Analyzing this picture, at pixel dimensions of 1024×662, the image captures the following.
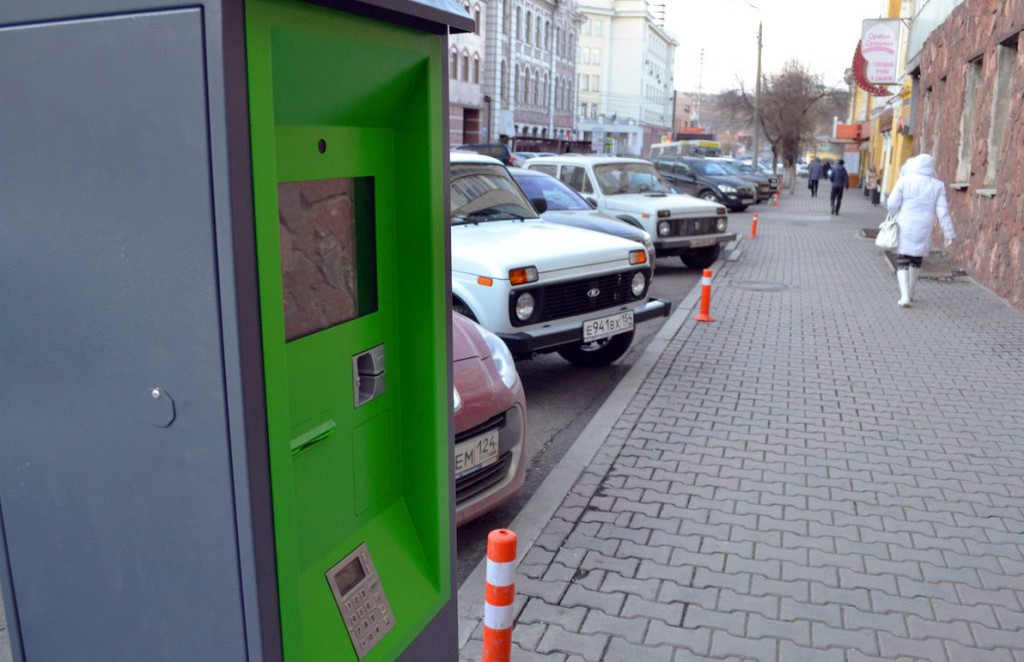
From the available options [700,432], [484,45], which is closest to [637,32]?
[484,45]

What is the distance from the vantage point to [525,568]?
163 inches

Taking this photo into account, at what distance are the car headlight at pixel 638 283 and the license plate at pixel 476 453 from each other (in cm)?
343

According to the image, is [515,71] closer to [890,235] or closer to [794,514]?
[890,235]

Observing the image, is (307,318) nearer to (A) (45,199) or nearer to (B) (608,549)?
(A) (45,199)

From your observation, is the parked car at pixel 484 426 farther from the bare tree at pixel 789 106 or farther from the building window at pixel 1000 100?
the bare tree at pixel 789 106

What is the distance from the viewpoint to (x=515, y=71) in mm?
60812

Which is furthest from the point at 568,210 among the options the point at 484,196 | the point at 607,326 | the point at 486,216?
the point at 607,326

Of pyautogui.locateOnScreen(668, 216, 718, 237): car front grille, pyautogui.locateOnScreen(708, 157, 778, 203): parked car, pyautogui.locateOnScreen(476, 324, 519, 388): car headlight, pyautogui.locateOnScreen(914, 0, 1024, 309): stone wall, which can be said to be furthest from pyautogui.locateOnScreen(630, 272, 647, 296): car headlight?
pyautogui.locateOnScreen(708, 157, 778, 203): parked car

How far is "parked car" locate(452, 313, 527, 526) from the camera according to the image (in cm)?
→ 421

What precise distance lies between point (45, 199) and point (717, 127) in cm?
16024

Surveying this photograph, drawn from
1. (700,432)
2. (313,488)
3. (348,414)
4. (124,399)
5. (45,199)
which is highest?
(45,199)

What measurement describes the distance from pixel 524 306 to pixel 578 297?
0.58 m

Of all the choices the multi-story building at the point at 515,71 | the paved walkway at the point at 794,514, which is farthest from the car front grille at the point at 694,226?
the multi-story building at the point at 515,71

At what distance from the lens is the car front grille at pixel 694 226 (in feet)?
44.7
